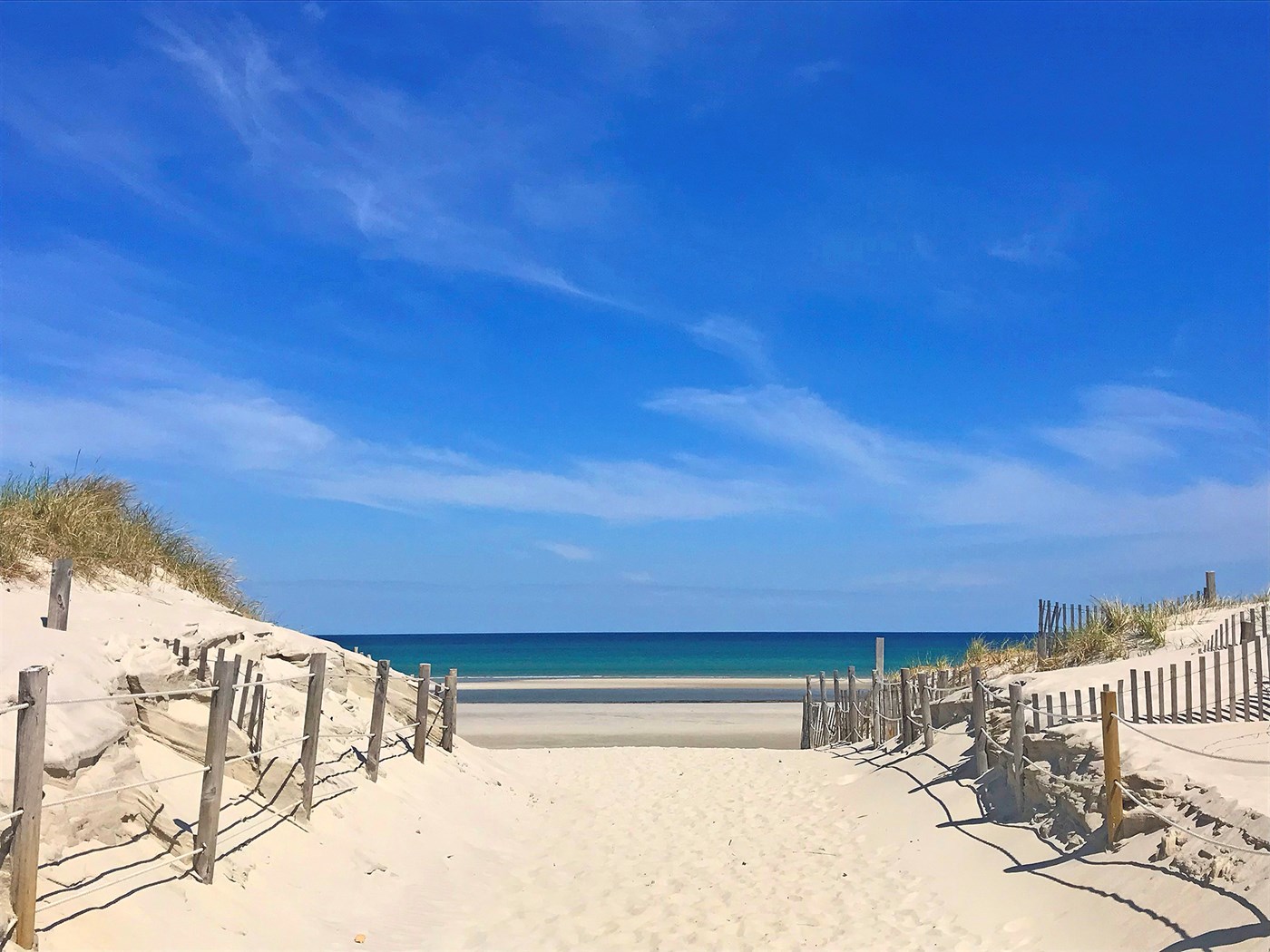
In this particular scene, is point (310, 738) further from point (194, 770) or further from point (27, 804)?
point (27, 804)

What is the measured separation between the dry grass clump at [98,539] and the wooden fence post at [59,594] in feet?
5.48

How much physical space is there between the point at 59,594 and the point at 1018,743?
9597 millimetres

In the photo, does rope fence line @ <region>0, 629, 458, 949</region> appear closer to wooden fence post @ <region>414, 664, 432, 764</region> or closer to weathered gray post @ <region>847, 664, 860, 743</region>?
wooden fence post @ <region>414, 664, 432, 764</region>

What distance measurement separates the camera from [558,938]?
7453 mm

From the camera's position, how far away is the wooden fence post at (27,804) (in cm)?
505

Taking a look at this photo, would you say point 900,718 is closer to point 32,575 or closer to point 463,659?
point 32,575

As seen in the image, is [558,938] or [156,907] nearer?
[156,907]

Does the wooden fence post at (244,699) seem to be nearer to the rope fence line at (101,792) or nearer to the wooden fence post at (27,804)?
the rope fence line at (101,792)

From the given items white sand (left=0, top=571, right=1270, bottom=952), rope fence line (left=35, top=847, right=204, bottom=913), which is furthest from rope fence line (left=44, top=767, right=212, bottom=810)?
rope fence line (left=35, top=847, right=204, bottom=913)

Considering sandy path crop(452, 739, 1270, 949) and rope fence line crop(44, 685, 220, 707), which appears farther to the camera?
sandy path crop(452, 739, 1270, 949)

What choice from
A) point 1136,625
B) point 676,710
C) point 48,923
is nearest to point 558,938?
point 48,923

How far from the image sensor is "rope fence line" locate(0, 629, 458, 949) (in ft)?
16.7

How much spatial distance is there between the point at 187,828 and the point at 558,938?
9.91ft

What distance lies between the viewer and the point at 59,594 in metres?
Result: 8.73
